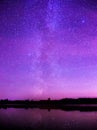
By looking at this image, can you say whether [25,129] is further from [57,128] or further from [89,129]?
[89,129]

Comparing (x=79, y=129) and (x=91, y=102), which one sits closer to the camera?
(x=79, y=129)

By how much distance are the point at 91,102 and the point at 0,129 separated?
107 feet

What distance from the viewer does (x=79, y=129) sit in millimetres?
11641

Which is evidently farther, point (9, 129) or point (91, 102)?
point (91, 102)

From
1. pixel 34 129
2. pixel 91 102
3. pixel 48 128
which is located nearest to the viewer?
pixel 34 129

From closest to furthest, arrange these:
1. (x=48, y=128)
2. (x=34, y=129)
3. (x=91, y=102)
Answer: (x=34, y=129)
(x=48, y=128)
(x=91, y=102)

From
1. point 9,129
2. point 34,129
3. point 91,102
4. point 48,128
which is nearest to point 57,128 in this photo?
point 48,128

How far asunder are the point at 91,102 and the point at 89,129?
32.0m

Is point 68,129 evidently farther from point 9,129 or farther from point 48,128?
point 9,129

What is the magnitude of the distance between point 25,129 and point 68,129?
5.73 feet

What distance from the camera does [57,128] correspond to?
1210 centimetres

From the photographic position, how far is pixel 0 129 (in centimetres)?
1153

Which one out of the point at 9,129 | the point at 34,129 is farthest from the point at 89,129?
the point at 9,129

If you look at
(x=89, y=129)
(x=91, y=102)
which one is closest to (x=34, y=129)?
(x=89, y=129)
